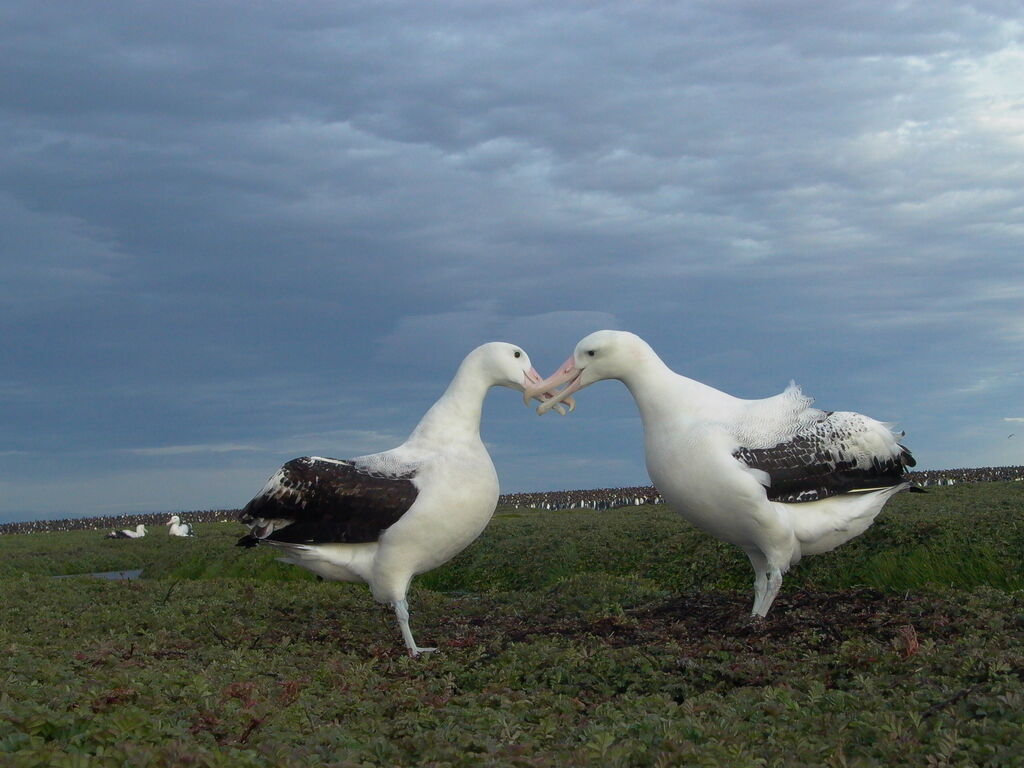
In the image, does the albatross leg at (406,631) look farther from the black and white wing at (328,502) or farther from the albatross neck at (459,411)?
the albatross neck at (459,411)

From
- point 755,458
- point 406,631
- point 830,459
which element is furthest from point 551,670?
point 830,459

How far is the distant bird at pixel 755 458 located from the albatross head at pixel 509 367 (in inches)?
6.0

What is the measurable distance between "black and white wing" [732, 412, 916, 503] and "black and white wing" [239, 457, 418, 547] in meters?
3.12

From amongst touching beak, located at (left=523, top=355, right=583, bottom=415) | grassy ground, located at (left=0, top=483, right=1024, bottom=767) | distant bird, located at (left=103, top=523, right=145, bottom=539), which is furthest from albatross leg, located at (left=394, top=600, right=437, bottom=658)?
distant bird, located at (left=103, top=523, right=145, bottom=539)

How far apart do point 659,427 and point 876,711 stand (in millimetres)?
3812

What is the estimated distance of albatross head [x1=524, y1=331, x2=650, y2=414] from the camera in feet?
30.9

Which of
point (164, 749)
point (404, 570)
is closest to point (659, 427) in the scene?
point (404, 570)

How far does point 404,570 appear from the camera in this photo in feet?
30.3

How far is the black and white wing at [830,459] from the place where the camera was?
8.89 meters

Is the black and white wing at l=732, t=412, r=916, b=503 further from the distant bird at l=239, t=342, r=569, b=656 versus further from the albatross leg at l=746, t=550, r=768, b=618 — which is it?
the distant bird at l=239, t=342, r=569, b=656

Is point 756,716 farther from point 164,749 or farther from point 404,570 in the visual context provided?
point 404,570

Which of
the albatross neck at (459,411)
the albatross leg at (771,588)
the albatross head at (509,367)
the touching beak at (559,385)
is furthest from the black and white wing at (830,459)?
the albatross neck at (459,411)

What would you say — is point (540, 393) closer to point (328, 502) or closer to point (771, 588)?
point (328, 502)

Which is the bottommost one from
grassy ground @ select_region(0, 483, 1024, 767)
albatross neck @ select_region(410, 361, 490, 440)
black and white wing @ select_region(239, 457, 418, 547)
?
grassy ground @ select_region(0, 483, 1024, 767)
